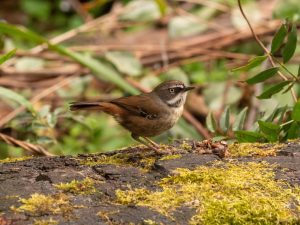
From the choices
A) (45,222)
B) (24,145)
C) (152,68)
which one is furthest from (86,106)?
(152,68)

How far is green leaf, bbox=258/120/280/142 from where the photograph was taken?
4016mm

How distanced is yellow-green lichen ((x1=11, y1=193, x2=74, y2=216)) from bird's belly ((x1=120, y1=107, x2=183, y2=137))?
1529mm

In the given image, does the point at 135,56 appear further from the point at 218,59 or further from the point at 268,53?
the point at 268,53

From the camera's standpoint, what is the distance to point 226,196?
10.2 feet

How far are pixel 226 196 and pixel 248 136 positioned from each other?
1189mm

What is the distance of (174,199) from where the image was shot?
3.09 m

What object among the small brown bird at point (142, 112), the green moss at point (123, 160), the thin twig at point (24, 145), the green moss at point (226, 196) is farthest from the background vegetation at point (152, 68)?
the green moss at point (226, 196)

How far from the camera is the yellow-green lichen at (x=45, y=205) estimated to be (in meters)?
2.90

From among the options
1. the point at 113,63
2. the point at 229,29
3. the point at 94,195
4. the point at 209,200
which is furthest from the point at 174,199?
the point at 229,29

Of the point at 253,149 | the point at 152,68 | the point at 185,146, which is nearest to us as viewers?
the point at 253,149

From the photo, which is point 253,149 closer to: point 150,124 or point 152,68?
point 150,124

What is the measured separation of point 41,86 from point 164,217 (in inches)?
191

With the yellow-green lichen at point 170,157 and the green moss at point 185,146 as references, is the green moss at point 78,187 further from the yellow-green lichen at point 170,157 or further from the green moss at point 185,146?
the green moss at point 185,146

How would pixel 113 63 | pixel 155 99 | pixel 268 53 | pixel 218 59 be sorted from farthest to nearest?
pixel 218 59 < pixel 113 63 < pixel 155 99 < pixel 268 53
